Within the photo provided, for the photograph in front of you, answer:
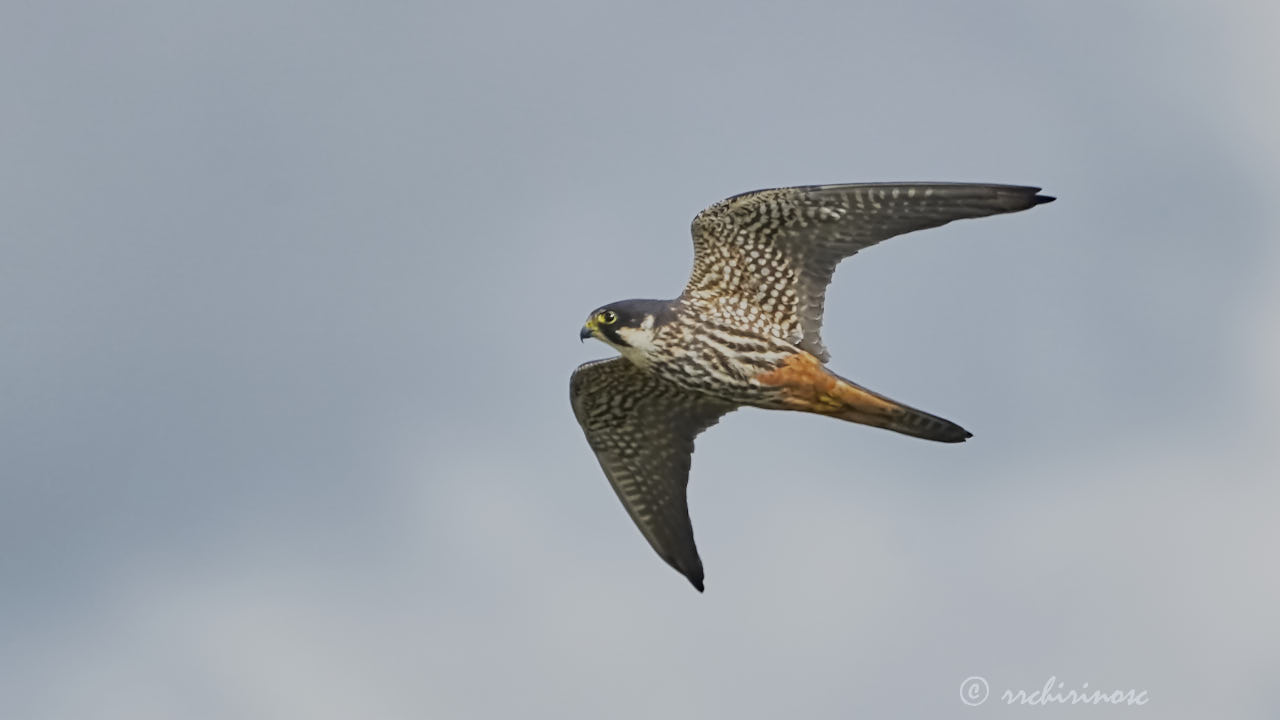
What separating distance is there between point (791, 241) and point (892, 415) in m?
1.74

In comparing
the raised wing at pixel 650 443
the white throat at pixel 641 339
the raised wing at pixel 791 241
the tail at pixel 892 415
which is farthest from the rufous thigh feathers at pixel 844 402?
the raised wing at pixel 650 443

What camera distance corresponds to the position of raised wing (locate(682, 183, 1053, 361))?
15.3 metres

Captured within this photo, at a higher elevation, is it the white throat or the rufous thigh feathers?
the white throat

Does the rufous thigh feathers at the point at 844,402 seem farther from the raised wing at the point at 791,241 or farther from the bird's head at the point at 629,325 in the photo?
the bird's head at the point at 629,325

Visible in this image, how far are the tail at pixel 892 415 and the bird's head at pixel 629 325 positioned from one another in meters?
1.64

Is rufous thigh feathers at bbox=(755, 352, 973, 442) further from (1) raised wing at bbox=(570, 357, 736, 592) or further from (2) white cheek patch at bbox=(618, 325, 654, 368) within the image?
(1) raised wing at bbox=(570, 357, 736, 592)

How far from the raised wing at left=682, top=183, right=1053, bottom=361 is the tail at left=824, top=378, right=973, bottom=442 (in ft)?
1.53

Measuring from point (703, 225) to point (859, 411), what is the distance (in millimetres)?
2097

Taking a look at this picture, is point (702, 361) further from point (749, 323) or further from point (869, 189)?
point (869, 189)

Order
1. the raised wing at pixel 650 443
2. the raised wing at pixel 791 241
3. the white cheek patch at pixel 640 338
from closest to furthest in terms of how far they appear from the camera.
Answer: the raised wing at pixel 791 241 → the white cheek patch at pixel 640 338 → the raised wing at pixel 650 443

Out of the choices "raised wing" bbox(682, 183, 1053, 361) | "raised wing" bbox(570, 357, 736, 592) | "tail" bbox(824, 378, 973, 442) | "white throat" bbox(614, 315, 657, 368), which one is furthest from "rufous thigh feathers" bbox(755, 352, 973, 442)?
"raised wing" bbox(570, 357, 736, 592)

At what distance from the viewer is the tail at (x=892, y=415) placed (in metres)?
15.3

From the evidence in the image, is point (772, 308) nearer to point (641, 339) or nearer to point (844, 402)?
point (844, 402)

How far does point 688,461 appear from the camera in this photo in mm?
17328
